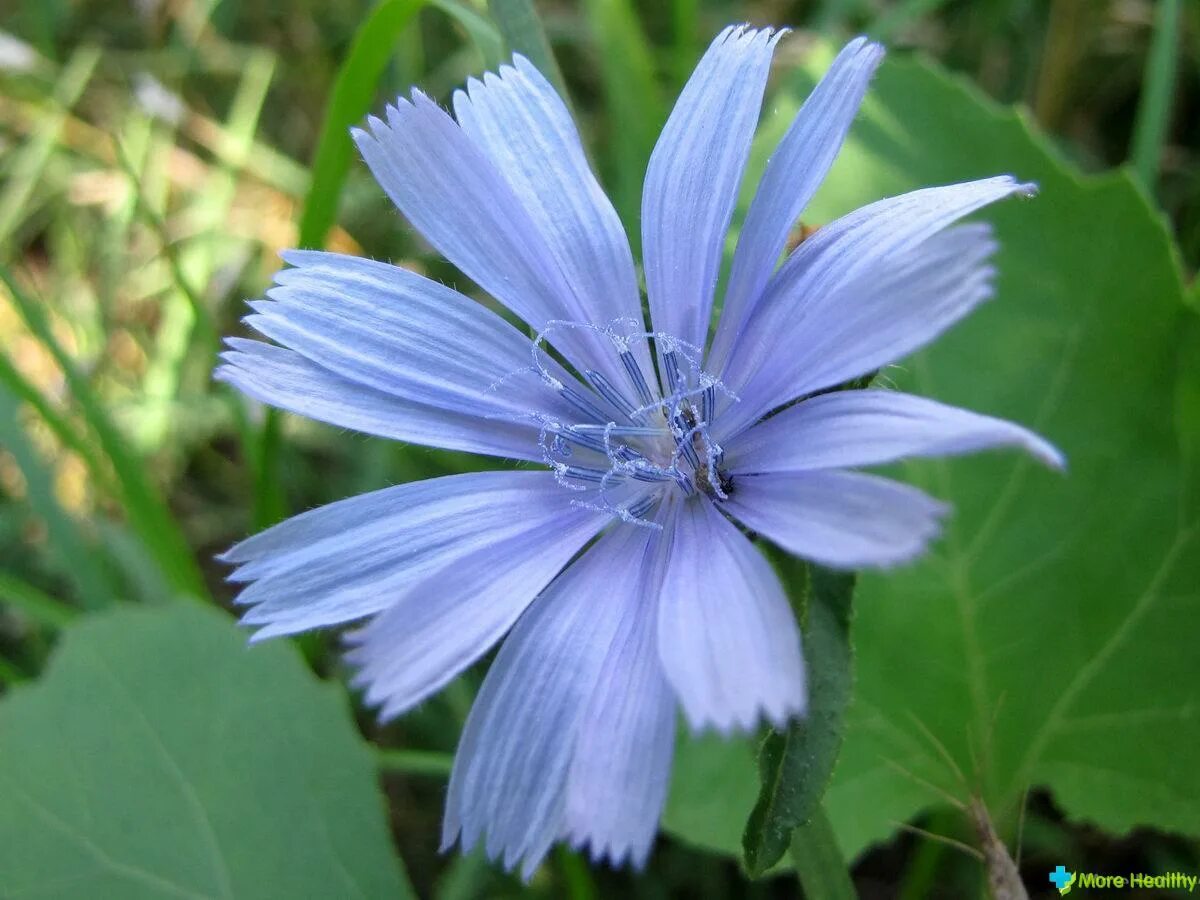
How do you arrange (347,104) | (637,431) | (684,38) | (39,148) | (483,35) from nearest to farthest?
(637,431)
(483,35)
(347,104)
(684,38)
(39,148)

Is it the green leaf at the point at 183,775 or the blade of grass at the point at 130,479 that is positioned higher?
the blade of grass at the point at 130,479

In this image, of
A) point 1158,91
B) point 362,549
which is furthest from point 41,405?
point 1158,91

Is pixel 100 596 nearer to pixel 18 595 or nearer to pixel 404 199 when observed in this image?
pixel 18 595

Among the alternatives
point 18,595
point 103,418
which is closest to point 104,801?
point 18,595

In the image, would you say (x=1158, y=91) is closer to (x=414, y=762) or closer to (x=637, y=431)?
(x=637, y=431)

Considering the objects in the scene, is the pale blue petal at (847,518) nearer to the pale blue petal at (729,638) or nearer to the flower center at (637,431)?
the pale blue petal at (729,638)

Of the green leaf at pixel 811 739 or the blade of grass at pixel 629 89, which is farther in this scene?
the blade of grass at pixel 629 89

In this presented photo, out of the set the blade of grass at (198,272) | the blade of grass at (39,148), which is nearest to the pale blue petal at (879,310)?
the blade of grass at (198,272)
